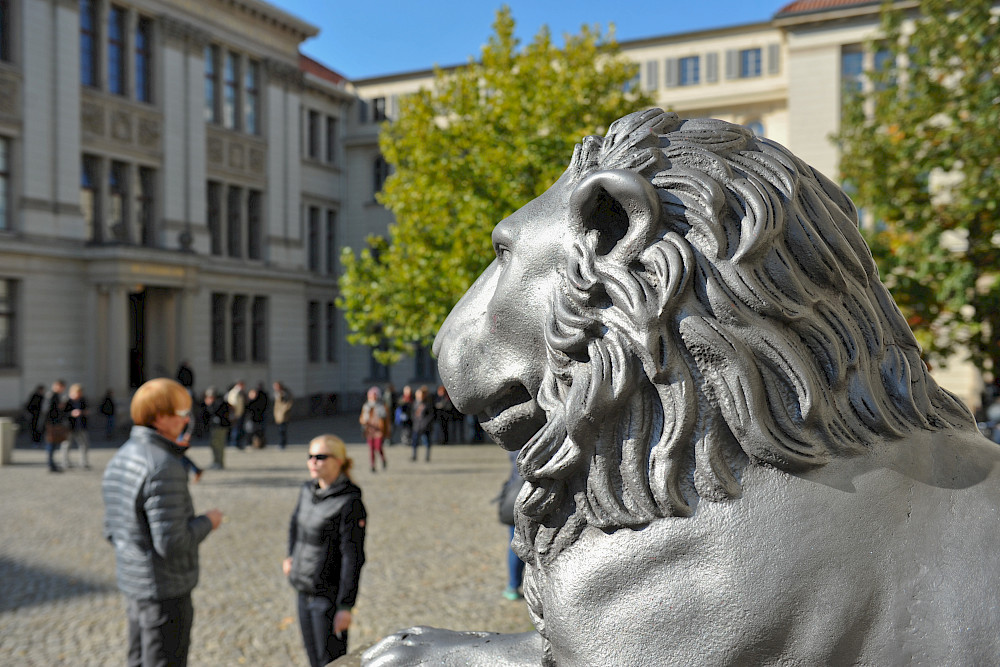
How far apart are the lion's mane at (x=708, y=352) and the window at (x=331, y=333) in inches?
1283

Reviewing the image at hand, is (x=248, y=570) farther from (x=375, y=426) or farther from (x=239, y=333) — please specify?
(x=239, y=333)

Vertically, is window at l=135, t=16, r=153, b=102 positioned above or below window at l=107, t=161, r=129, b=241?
above

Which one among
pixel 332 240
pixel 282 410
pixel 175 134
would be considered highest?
pixel 175 134

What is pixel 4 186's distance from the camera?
21.4m

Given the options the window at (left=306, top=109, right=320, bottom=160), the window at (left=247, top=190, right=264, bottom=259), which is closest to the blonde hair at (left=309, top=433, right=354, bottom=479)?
the window at (left=247, top=190, right=264, bottom=259)

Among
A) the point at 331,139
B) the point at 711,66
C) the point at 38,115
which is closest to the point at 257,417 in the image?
the point at 38,115

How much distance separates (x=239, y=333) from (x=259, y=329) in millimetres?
928

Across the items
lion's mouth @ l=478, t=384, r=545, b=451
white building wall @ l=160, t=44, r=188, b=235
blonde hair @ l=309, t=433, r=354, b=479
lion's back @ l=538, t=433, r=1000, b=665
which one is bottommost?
blonde hair @ l=309, t=433, r=354, b=479

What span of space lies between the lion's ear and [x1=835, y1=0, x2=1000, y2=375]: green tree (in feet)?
29.7

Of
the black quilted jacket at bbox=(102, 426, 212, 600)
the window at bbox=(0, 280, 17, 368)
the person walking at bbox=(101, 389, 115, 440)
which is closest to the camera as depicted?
the black quilted jacket at bbox=(102, 426, 212, 600)

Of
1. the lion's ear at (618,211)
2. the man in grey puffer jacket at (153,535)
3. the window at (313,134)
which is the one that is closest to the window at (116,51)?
the window at (313,134)

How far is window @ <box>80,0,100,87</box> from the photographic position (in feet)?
77.5

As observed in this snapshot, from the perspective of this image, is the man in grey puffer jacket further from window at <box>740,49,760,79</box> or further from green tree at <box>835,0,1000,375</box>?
window at <box>740,49,760,79</box>

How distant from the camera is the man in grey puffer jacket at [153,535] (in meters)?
3.59
